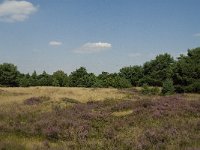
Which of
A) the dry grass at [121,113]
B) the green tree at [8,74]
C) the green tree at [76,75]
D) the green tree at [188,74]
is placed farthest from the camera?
the green tree at [8,74]

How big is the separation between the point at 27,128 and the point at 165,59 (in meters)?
89.4

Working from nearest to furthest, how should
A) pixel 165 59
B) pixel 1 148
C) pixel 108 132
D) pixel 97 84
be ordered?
pixel 1 148 < pixel 108 132 < pixel 97 84 < pixel 165 59

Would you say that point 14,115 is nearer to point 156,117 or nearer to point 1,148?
point 156,117

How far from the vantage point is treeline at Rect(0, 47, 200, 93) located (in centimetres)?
5122

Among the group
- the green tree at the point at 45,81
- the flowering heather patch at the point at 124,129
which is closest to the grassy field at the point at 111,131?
the flowering heather patch at the point at 124,129

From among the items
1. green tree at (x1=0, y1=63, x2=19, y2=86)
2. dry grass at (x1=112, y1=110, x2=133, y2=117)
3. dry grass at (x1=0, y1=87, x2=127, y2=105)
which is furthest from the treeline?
dry grass at (x1=112, y1=110, x2=133, y2=117)

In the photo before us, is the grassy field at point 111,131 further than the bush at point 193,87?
No

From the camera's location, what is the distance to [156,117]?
1891 centimetres

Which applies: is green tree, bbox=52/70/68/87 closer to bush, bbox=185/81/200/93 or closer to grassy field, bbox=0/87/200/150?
bush, bbox=185/81/200/93

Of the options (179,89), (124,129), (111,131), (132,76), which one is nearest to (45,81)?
(132,76)

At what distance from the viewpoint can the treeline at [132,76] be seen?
51.2 metres

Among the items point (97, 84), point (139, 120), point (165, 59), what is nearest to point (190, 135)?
point (139, 120)

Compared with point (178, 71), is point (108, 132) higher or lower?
lower

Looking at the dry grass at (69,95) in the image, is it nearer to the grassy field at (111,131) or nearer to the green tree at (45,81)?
the grassy field at (111,131)
